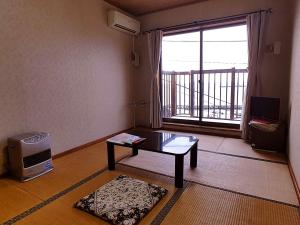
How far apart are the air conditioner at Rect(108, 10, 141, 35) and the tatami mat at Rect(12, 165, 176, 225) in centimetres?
260

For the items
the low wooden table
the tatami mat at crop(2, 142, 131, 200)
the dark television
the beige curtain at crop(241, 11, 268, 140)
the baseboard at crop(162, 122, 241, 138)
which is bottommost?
the tatami mat at crop(2, 142, 131, 200)

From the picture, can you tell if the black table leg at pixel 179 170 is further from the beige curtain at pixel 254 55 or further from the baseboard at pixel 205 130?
the baseboard at pixel 205 130

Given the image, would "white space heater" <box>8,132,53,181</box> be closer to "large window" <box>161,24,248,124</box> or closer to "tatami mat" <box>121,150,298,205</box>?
"tatami mat" <box>121,150,298,205</box>

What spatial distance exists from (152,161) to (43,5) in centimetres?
235

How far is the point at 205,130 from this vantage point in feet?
12.6

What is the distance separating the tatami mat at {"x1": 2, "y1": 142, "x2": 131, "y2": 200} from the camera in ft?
6.44

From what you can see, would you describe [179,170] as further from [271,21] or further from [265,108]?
[271,21]

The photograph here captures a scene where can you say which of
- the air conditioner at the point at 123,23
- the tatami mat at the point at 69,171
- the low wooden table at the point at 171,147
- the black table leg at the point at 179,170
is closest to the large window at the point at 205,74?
the air conditioner at the point at 123,23

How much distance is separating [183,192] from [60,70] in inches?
85.9

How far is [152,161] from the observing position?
8.45 feet

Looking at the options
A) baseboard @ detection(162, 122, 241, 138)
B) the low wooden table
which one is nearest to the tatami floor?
the low wooden table

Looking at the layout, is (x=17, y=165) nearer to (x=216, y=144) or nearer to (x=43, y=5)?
(x=43, y=5)

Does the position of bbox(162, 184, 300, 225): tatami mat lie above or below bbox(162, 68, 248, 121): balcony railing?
below

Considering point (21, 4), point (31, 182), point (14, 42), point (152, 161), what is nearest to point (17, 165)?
point (31, 182)
